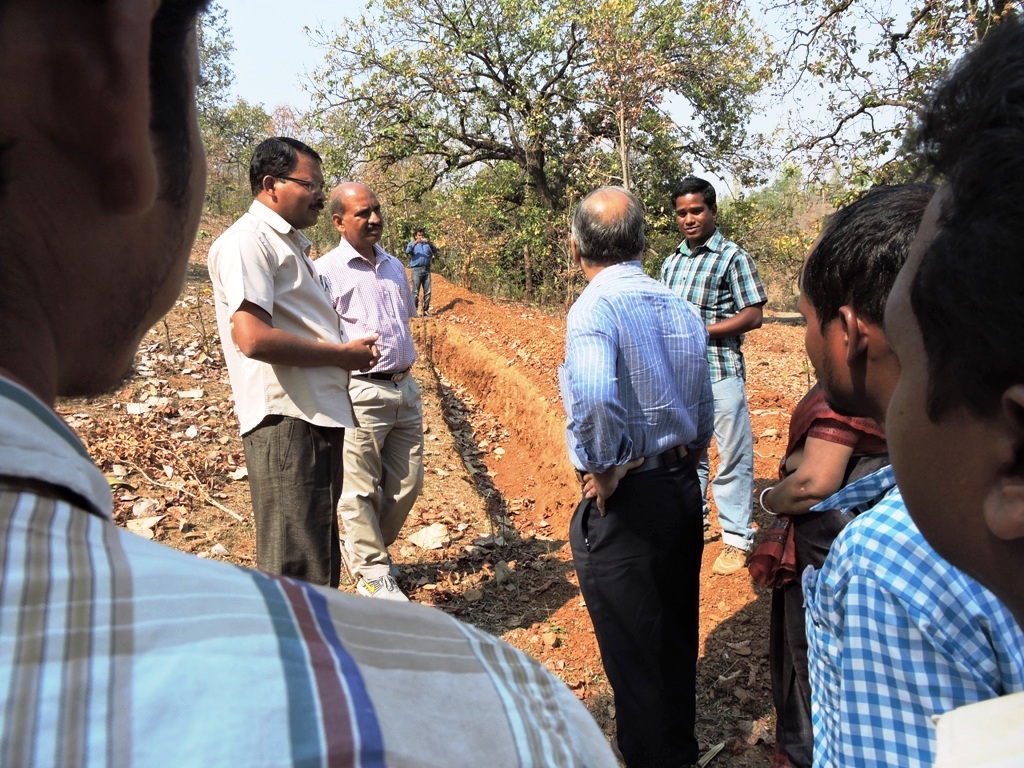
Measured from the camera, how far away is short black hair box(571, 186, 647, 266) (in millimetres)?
3068

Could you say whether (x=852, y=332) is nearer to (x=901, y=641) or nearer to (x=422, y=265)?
(x=901, y=641)

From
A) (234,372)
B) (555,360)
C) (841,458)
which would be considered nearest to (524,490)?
(555,360)

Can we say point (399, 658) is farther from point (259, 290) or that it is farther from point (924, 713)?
point (259, 290)

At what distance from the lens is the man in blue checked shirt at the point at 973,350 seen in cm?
71

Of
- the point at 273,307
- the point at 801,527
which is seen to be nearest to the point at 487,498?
the point at 273,307

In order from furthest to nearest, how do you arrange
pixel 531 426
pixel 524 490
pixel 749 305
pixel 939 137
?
pixel 531 426 < pixel 524 490 < pixel 749 305 < pixel 939 137

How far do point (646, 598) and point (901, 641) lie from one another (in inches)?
69.1

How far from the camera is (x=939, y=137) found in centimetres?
84

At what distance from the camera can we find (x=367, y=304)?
464cm

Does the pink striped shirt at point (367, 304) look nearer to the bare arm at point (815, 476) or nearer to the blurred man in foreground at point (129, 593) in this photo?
the bare arm at point (815, 476)

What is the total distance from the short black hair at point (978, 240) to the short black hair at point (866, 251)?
934 mm

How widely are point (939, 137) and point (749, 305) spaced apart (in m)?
4.14

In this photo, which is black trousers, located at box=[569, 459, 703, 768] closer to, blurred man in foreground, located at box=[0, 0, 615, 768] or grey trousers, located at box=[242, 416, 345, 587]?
grey trousers, located at box=[242, 416, 345, 587]

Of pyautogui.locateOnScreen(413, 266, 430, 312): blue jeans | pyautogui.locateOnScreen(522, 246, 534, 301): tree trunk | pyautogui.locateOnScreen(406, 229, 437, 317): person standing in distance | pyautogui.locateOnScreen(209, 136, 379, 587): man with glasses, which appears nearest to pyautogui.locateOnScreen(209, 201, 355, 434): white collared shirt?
pyautogui.locateOnScreen(209, 136, 379, 587): man with glasses
